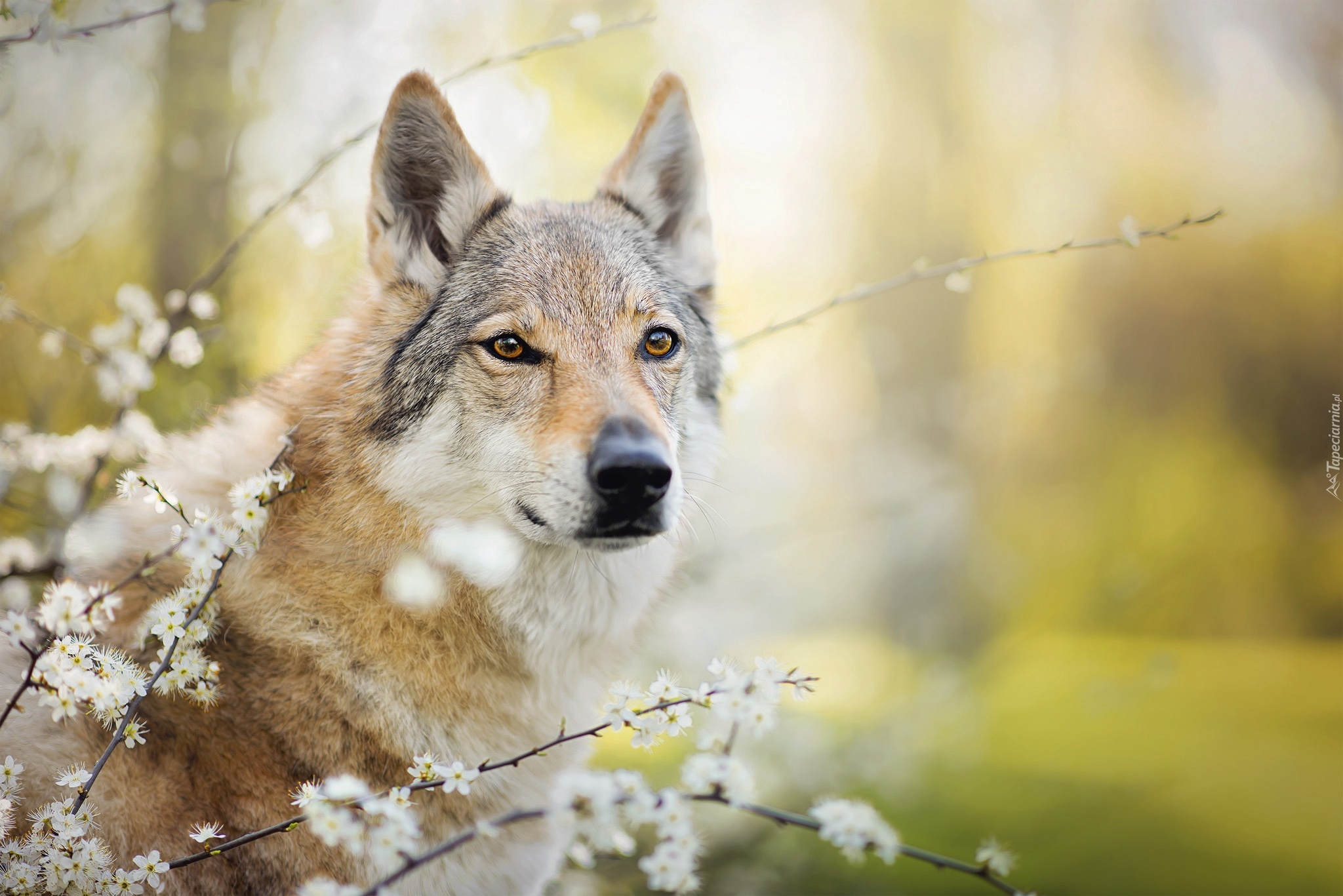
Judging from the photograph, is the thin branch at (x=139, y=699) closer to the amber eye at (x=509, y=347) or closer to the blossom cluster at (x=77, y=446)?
the amber eye at (x=509, y=347)

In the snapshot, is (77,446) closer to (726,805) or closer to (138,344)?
(138,344)

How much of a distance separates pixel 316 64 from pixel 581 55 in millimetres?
2706

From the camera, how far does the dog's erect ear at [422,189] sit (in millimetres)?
2592

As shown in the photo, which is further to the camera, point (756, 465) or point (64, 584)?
point (756, 465)

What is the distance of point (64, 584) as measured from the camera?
1719mm

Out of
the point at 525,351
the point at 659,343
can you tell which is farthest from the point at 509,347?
the point at 659,343

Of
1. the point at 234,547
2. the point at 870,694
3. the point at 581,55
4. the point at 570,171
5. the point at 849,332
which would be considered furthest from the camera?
the point at 849,332

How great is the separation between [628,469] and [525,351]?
26.9 inches

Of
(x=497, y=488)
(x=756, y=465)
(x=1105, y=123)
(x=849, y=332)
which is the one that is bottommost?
(x=756, y=465)

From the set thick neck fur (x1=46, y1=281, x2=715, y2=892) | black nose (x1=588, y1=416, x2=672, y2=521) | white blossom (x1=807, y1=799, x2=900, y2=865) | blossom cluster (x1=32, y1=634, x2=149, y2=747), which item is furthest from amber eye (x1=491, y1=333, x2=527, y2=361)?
white blossom (x1=807, y1=799, x2=900, y2=865)

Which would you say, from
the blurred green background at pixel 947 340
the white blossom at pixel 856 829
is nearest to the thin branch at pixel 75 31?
the blurred green background at pixel 947 340

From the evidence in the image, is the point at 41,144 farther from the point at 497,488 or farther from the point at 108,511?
the point at 497,488

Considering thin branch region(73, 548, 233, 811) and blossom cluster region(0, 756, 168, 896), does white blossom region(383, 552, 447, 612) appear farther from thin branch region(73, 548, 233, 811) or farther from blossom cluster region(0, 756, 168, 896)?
blossom cluster region(0, 756, 168, 896)

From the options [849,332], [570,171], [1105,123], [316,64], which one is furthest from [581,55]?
[1105,123]
